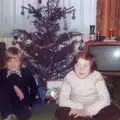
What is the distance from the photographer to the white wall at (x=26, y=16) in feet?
14.0

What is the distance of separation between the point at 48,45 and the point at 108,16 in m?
0.85

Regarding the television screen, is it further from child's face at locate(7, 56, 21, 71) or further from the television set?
child's face at locate(7, 56, 21, 71)

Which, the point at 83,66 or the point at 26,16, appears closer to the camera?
the point at 83,66

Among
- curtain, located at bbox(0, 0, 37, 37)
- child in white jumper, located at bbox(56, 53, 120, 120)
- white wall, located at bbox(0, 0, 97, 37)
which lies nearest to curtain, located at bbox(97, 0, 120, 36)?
white wall, located at bbox(0, 0, 97, 37)

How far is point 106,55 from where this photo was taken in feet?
12.3

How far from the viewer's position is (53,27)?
13.1 feet

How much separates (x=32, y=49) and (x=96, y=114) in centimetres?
157

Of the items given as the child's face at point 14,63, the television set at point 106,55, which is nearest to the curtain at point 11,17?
the television set at point 106,55

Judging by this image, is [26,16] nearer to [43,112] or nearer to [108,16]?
[108,16]

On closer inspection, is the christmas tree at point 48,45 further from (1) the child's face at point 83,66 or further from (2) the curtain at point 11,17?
(1) the child's face at point 83,66

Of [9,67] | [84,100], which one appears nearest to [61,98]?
[84,100]

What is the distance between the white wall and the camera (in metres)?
4.28

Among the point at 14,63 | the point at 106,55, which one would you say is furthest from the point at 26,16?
the point at 14,63

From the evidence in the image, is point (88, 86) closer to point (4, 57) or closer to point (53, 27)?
point (4, 57)
